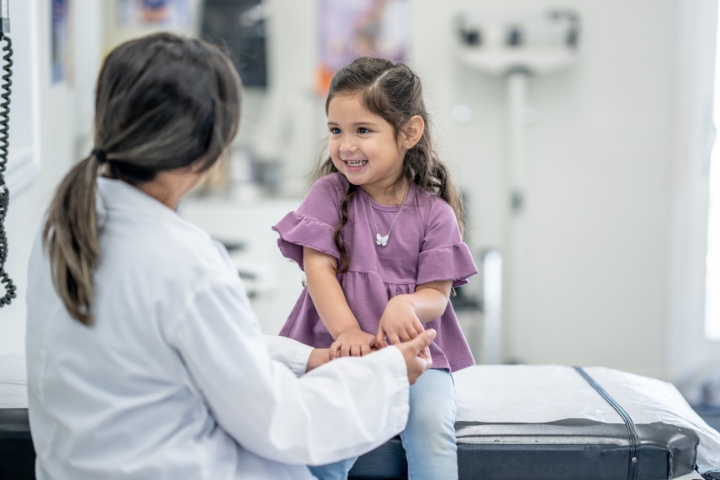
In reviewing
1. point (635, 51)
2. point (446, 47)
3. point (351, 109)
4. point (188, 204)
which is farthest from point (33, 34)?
point (635, 51)

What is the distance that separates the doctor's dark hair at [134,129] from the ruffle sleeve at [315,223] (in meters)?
0.42

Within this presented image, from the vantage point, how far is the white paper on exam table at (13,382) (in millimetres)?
1244

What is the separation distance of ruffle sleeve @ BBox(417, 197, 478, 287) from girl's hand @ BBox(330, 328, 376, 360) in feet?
0.56

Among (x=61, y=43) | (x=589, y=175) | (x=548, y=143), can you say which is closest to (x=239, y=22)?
(x=61, y=43)

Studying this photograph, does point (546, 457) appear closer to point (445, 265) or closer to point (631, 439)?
point (631, 439)

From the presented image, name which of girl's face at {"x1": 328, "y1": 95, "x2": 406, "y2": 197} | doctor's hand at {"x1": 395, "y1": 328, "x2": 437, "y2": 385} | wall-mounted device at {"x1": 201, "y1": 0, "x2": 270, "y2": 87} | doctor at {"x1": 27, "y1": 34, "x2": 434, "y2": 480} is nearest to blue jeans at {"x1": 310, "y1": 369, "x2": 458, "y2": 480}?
doctor's hand at {"x1": 395, "y1": 328, "x2": 437, "y2": 385}

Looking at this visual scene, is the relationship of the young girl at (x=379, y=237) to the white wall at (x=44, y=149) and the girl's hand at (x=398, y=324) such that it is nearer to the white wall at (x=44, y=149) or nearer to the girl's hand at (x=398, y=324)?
the girl's hand at (x=398, y=324)

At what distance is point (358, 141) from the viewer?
4.28 feet

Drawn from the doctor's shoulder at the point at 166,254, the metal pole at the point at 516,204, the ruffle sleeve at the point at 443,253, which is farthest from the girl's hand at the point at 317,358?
the metal pole at the point at 516,204

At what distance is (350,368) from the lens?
1.06m

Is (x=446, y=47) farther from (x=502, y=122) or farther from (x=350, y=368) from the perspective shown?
(x=350, y=368)

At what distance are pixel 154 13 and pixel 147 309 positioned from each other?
2.84m

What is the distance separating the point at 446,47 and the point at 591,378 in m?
2.20

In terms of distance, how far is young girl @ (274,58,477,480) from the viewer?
A: 1275 mm
